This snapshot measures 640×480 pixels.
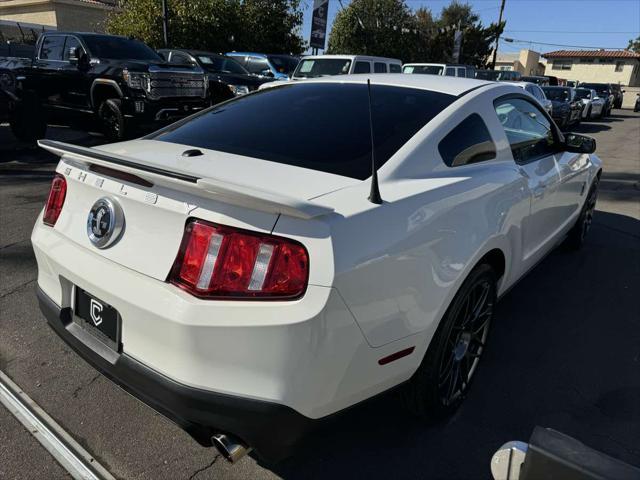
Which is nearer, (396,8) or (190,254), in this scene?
(190,254)

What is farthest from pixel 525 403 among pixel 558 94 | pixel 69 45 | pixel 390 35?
pixel 390 35

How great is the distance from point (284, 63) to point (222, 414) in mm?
16055

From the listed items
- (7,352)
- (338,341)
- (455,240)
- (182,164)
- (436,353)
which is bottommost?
(7,352)

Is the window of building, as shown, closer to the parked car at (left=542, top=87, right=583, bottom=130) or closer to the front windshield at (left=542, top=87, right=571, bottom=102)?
the parked car at (left=542, top=87, right=583, bottom=130)

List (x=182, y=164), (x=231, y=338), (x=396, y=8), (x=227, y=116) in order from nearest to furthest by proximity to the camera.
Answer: (x=231, y=338), (x=182, y=164), (x=227, y=116), (x=396, y=8)

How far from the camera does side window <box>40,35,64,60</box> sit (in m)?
9.71

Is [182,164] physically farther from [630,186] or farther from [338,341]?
[630,186]

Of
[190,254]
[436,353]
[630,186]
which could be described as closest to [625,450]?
[436,353]

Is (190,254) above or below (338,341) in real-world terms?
above

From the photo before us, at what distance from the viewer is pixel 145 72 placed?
8.77 m

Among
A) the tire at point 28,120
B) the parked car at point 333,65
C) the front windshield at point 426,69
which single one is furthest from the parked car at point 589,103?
the tire at point 28,120

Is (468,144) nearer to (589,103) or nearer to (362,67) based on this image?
(362,67)

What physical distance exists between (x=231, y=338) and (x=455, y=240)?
3.56ft

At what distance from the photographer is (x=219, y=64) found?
14.0 meters
